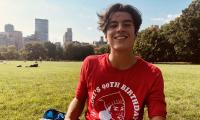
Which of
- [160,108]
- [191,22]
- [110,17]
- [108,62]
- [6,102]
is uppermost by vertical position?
[191,22]

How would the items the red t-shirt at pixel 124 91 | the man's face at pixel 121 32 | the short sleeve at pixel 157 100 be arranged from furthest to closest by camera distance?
the man's face at pixel 121 32, the red t-shirt at pixel 124 91, the short sleeve at pixel 157 100

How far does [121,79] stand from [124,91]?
15 cm

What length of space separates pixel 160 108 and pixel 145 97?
10.2 inches

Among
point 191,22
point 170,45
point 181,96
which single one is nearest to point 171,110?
point 181,96

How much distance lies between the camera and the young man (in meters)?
4.77

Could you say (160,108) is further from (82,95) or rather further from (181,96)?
(181,96)

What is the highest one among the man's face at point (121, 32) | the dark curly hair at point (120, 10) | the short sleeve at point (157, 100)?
the dark curly hair at point (120, 10)

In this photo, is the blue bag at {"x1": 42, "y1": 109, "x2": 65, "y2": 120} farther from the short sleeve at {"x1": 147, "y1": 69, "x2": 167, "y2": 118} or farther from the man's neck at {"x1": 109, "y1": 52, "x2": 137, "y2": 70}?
the short sleeve at {"x1": 147, "y1": 69, "x2": 167, "y2": 118}

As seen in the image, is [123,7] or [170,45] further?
[170,45]

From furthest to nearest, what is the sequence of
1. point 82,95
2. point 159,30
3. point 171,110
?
point 159,30, point 171,110, point 82,95

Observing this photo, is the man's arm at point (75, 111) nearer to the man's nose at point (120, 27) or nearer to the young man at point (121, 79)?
the young man at point (121, 79)

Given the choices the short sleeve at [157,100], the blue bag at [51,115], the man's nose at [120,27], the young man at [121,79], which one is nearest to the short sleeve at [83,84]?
the young man at [121,79]

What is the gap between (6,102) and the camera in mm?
12328

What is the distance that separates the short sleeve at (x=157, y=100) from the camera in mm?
4619
